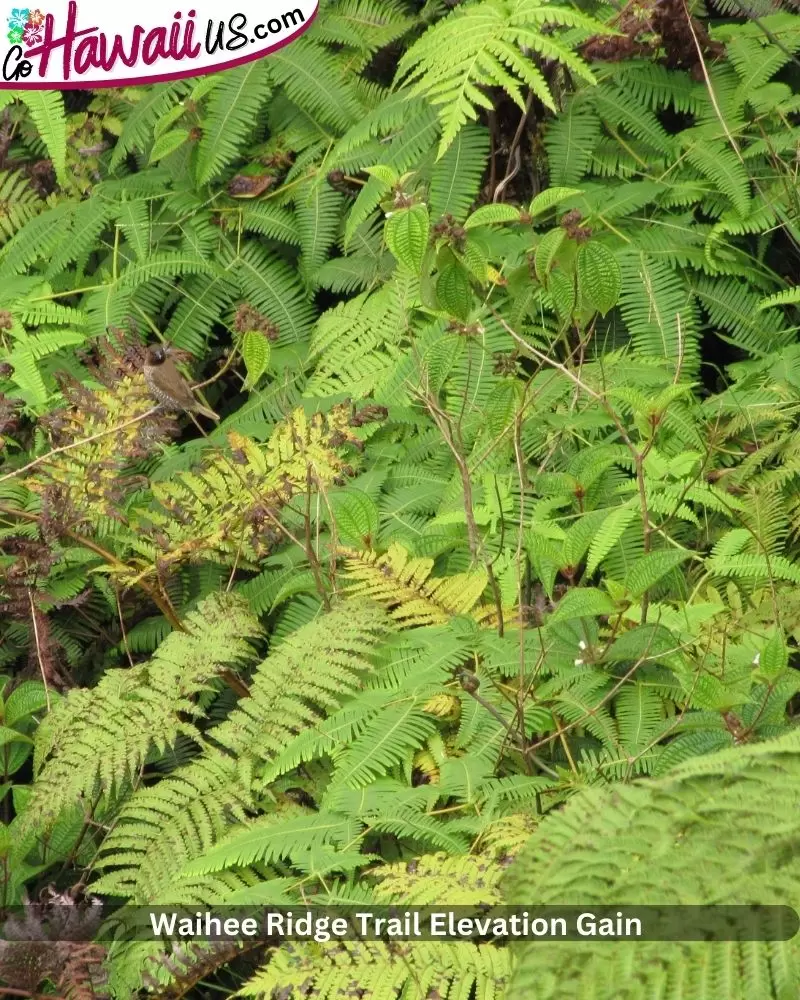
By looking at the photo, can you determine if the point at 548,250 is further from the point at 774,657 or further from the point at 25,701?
the point at 25,701

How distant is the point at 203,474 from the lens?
3098mm

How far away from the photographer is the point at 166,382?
3.21 meters

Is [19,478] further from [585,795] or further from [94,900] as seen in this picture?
[585,795]

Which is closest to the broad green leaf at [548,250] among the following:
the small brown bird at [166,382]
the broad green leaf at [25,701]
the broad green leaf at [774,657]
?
the broad green leaf at [774,657]

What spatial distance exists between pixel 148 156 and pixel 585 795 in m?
3.07

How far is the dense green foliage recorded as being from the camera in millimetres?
2186

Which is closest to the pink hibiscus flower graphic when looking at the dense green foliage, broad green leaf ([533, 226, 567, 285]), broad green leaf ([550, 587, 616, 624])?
the dense green foliage

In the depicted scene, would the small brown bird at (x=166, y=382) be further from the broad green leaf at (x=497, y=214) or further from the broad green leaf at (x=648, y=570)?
the broad green leaf at (x=648, y=570)

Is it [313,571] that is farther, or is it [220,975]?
[313,571]

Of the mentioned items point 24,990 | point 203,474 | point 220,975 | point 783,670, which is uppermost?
point 203,474

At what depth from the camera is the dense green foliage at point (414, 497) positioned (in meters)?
2.19

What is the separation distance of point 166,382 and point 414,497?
2.69 feet

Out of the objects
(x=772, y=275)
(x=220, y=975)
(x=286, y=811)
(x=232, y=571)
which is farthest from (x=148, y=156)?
(x=220, y=975)

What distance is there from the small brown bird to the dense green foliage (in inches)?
1.9
